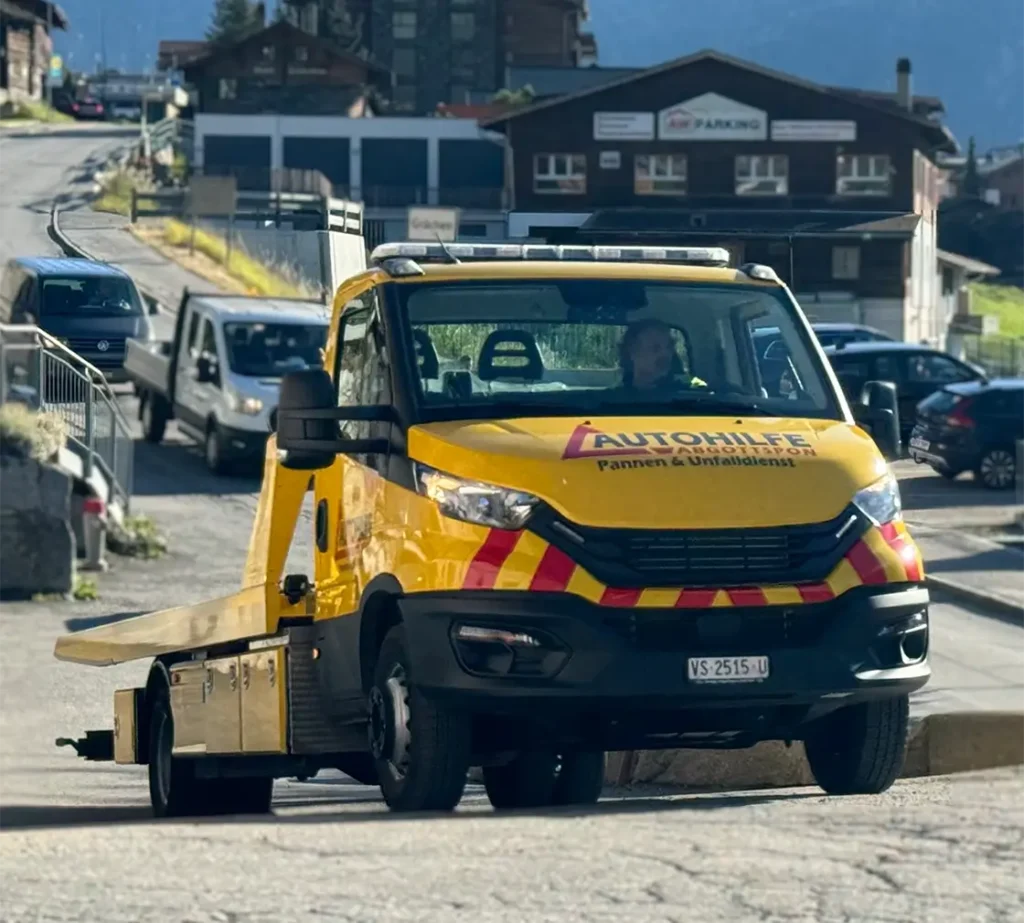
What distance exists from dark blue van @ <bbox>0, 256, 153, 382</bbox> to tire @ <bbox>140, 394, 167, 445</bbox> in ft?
2.88

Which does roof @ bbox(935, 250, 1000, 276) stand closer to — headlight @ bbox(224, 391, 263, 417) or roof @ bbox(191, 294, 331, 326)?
roof @ bbox(191, 294, 331, 326)

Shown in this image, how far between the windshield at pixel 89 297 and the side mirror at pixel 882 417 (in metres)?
20.2

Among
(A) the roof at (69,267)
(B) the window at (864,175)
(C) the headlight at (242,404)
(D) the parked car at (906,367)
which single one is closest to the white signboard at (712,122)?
(B) the window at (864,175)

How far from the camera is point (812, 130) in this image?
2248 centimetres

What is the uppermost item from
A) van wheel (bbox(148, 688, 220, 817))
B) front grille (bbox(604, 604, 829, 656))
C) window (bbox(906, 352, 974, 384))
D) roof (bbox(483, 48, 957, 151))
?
roof (bbox(483, 48, 957, 151))

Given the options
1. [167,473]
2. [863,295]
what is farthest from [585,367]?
[167,473]

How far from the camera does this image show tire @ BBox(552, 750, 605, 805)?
34.3 feet

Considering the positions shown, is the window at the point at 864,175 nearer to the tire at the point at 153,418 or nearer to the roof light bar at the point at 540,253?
the roof light bar at the point at 540,253

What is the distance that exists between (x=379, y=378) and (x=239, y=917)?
3.42 meters

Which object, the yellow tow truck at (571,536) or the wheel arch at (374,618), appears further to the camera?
the wheel arch at (374,618)

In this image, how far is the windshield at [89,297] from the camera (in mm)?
28764

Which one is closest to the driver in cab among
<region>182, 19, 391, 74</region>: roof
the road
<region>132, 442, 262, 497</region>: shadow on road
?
the road

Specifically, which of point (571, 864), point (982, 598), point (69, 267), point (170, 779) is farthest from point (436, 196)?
point (571, 864)

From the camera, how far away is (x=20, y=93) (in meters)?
115
